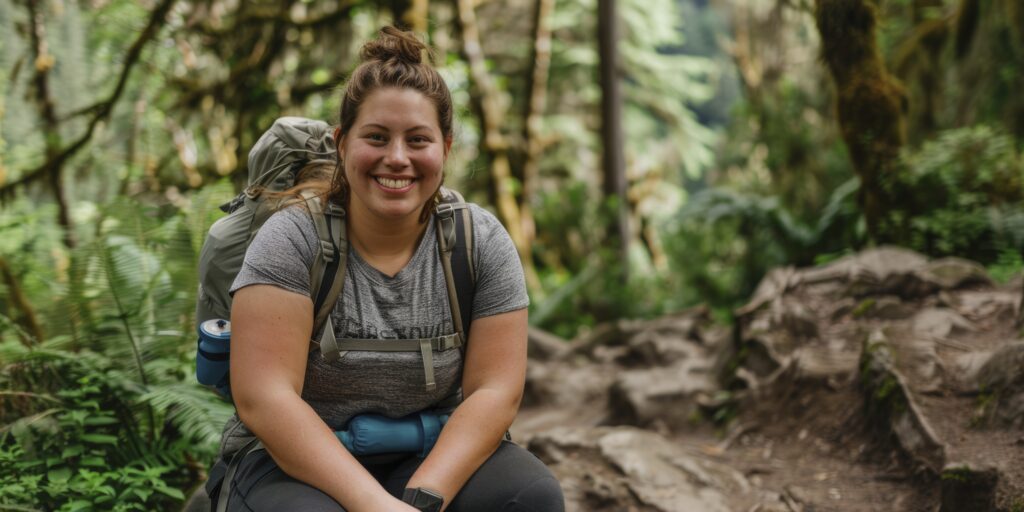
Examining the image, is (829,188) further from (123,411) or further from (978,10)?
(123,411)

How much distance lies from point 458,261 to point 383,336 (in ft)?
1.04

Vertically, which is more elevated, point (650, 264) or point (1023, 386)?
point (1023, 386)

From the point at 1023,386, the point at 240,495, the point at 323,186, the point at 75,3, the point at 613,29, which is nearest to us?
the point at 240,495

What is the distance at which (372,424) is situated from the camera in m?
2.30

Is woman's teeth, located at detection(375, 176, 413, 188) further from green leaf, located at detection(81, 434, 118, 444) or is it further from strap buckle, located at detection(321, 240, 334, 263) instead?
green leaf, located at detection(81, 434, 118, 444)

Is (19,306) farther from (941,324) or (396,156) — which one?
(941,324)

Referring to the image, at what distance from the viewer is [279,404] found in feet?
6.97

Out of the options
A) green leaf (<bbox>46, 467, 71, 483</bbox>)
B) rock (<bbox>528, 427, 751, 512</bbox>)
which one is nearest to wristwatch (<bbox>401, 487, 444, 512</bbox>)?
green leaf (<bbox>46, 467, 71, 483</bbox>)

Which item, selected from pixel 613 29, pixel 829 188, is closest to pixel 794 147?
pixel 829 188

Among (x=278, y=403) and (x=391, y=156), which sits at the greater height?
(x=391, y=156)

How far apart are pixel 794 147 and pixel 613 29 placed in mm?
2990

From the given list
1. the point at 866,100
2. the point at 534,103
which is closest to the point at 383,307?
the point at 866,100

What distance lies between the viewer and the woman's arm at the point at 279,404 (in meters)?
2.12

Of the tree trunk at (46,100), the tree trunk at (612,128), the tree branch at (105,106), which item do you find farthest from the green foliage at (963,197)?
the tree trunk at (46,100)
